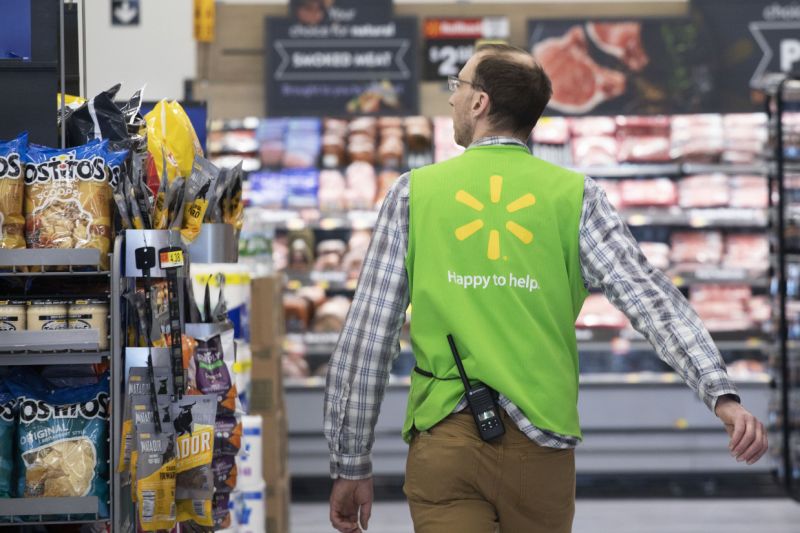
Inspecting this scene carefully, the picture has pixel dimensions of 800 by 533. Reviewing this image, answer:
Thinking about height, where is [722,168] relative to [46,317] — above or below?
above

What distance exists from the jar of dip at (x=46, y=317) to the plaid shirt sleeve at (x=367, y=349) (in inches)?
21.4

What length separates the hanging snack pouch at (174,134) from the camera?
8.44 ft

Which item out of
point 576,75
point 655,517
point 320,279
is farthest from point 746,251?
point 320,279

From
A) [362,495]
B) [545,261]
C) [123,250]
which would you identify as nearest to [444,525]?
[362,495]

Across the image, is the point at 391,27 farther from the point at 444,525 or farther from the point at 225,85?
the point at 444,525

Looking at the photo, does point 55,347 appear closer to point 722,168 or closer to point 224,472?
point 224,472

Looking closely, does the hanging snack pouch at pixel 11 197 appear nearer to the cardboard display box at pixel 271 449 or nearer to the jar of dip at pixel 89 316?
the jar of dip at pixel 89 316

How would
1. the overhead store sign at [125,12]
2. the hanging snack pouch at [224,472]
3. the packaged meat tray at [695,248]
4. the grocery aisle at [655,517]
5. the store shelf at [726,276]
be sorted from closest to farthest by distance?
the hanging snack pouch at [224,472] < the overhead store sign at [125,12] < the grocery aisle at [655,517] < the store shelf at [726,276] < the packaged meat tray at [695,248]

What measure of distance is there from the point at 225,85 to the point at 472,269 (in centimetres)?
550

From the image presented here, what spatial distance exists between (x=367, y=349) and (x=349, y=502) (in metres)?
0.31

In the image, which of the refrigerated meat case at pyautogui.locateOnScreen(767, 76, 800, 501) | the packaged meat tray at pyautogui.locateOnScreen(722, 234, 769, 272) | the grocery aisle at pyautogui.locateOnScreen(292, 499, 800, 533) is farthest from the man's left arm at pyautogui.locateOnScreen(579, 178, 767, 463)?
the packaged meat tray at pyautogui.locateOnScreen(722, 234, 769, 272)

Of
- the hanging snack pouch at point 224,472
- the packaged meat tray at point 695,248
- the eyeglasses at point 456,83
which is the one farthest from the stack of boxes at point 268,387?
the packaged meat tray at point 695,248

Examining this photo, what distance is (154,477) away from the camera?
2.13 metres

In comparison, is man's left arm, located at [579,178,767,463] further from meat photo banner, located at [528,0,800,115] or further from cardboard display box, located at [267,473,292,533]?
meat photo banner, located at [528,0,800,115]
